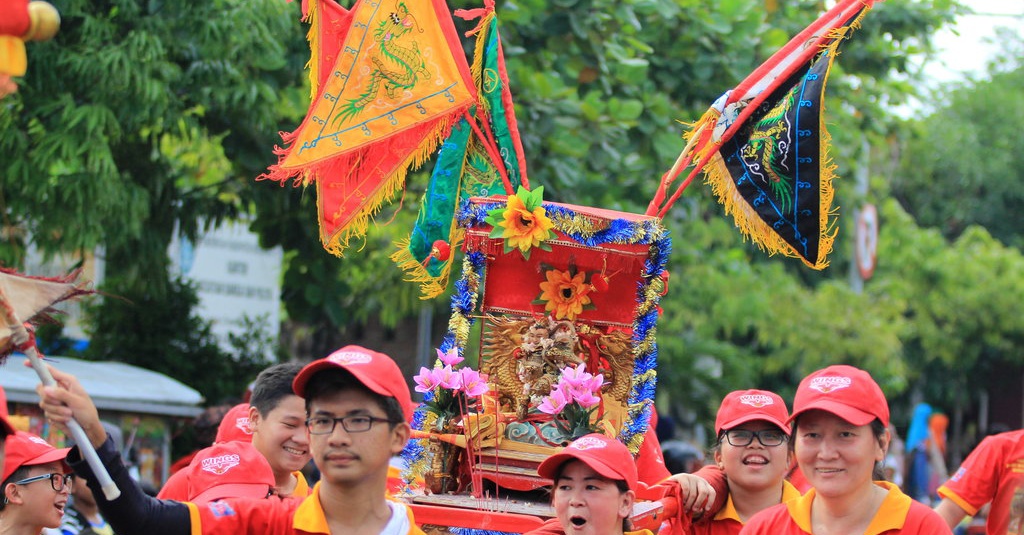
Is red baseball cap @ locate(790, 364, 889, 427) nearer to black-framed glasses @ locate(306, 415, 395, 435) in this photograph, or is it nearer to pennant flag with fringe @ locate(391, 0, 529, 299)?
black-framed glasses @ locate(306, 415, 395, 435)

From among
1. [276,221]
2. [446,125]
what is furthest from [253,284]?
[446,125]

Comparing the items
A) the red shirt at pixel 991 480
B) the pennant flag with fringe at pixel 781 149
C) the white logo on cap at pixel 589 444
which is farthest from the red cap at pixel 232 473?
the red shirt at pixel 991 480

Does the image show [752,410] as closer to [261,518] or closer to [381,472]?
[381,472]

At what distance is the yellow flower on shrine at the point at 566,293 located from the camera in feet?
21.6

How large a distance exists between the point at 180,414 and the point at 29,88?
3.32 meters

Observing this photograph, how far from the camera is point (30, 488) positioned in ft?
15.0

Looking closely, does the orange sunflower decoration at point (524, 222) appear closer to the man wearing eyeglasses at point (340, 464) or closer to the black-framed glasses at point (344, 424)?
the man wearing eyeglasses at point (340, 464)

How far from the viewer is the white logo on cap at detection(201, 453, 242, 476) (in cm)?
489

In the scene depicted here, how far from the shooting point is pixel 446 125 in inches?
272

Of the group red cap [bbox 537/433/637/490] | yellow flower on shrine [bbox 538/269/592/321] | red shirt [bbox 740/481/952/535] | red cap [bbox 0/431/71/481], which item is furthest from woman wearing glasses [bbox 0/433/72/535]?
yellow flower on shrine [bbox 538/269/592/321]

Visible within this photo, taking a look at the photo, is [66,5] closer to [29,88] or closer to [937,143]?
[29,88]

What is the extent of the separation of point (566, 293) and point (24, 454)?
2818mm

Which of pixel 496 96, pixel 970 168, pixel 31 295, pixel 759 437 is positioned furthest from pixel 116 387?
pixel 970 168

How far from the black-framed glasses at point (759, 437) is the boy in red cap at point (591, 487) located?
86 cm
